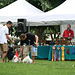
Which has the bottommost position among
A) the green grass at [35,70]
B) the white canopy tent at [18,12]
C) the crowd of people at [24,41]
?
the green grass at [35,70]

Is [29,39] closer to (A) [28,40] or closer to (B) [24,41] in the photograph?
(A) [28,40]

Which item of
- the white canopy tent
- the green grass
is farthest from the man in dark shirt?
the white canopy tent

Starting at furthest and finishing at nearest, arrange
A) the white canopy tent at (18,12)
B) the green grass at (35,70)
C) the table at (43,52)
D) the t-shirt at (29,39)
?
the white canopy tent at (18,12), the table at (43,52), the t-shirt at (29,39), the green grass at (35,70)

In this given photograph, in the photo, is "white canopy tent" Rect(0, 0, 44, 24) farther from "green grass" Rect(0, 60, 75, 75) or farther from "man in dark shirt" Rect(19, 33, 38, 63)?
"green grass" Rect(0, 60, 75, 75)

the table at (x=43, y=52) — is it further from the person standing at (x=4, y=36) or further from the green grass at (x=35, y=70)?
the green grass at (x=35, y=70)

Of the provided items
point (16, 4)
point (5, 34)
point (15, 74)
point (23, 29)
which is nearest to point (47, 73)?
point (15, 74)

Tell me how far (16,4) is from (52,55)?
232 inches

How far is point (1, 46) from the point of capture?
13.3 meters

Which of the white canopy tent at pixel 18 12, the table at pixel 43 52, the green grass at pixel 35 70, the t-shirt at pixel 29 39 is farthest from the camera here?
the white canopy tent at pixel 18 12

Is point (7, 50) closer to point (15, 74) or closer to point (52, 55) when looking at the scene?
point (52, 55)

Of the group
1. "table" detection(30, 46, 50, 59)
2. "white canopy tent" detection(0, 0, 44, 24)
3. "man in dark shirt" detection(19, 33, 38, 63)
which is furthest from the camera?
"white canopy tent" detection(0, 0, 44, 24)

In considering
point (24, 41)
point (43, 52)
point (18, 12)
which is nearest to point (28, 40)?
point (24, 41)

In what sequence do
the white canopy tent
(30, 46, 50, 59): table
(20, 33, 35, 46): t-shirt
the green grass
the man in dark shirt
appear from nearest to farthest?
the green grass
the man in dark shirt
(20, 33, 35, 46): t-shirt
(30, 46, 50, 59): table
the white canopy tent

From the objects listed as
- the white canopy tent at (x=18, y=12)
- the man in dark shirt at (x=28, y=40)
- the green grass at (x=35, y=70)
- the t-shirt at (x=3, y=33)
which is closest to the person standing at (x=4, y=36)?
the t-shirt at (x=3, y=33)
